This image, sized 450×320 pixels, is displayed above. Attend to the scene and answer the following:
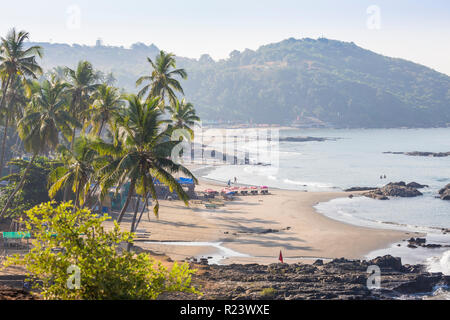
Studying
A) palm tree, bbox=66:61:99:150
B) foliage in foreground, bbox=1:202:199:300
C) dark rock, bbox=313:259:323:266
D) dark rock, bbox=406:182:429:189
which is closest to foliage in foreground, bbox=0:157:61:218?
palm tree, bbox=66:61:99:150

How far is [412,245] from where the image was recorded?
3766 cm

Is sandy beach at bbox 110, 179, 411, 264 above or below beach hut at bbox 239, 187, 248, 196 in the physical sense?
below

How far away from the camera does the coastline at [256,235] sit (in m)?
34.1

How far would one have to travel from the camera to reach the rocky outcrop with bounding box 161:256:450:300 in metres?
23.7

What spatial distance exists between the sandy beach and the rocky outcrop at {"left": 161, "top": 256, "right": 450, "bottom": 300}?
3.63 metres

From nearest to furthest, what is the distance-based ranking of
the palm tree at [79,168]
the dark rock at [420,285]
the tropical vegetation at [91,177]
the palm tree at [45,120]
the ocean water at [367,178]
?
1. the tropical vegetation at [91,177]
2. the palm tree at [79,168]
3. the dark rock at [420,285]
4. the palm tree at [45,120]
5. the ocean water at [367,178]

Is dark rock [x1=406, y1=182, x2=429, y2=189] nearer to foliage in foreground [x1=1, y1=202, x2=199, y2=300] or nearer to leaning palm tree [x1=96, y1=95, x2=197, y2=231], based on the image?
leaning palm tree [x1=96, y1=95, x2=197, y2=231]

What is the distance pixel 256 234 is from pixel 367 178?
4804 cm

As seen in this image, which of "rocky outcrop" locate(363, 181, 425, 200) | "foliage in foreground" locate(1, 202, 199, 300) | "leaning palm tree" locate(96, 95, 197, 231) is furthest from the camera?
"rocky outcrop" locate(363, 181, 425, 200)

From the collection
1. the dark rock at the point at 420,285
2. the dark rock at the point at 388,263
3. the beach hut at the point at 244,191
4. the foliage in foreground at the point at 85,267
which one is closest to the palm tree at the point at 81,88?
the dark rock at the point at 388,263

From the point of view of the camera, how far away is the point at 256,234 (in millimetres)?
40469

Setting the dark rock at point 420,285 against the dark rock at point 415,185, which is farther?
the dark rock at point 415,185

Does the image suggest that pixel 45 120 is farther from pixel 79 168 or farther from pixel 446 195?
pixel 446 195

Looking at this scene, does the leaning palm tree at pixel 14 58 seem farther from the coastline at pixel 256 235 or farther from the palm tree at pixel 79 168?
the coastline at pixel 256 235
